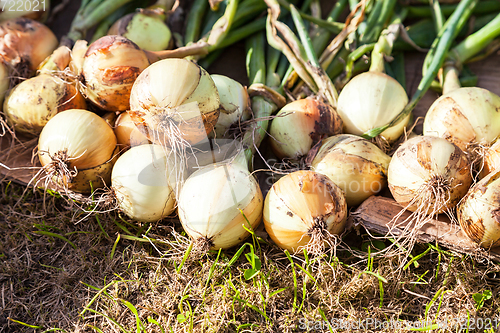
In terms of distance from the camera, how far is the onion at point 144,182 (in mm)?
1354

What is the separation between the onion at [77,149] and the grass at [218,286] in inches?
6.5

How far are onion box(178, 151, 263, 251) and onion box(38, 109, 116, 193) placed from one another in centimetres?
37

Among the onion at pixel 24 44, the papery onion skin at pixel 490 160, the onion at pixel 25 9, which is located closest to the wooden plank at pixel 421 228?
the papery onion skin at pixel 490 160

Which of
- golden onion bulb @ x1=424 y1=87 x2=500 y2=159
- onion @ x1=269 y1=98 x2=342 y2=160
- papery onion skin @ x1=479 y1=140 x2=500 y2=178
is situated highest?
golden onion bulb @ x1=424 y1=87 x2=500 y2=159

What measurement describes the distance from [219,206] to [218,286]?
0.29 metres

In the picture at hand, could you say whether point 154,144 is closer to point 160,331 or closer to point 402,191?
point 160,331

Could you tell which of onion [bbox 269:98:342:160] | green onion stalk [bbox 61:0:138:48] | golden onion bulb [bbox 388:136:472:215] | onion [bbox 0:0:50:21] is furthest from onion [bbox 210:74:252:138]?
onion [bbox 0:0:50:21]

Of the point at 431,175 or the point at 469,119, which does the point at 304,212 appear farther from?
the point at 469,119

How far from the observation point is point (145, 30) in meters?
1.91

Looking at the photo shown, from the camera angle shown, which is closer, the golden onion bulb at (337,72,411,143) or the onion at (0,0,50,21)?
the golden onion bulb at (337,72,411,143)

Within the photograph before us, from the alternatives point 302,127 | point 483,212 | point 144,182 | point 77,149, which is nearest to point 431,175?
point 483,212

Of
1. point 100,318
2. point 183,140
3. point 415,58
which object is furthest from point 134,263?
point 415,58

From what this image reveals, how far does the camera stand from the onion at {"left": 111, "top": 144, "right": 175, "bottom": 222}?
53.3 inches

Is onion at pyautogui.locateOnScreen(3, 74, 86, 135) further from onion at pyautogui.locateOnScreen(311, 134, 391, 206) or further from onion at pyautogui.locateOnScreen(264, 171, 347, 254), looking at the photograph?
onion at pyautogui.locateOnScreen(311, 134, 391, 206)
